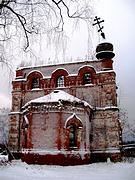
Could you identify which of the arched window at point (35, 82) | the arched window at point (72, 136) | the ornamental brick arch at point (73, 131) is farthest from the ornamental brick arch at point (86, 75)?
the arched window at point (72, 136)

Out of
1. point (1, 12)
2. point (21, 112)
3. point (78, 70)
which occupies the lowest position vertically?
point (21, 112)

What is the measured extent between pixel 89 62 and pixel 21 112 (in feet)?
24.1

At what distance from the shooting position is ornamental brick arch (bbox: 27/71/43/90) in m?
24.1

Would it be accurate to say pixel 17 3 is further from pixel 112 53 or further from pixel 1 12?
pixel 112 53

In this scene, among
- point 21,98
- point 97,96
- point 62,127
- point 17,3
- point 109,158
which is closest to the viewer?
point 17,3

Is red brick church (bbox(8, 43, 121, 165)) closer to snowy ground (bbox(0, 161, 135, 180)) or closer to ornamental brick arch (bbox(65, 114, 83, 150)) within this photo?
ornamental brick arch (bbox(65, 114, 83, 150))

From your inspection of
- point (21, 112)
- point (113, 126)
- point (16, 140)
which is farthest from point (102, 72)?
point (16, 140)

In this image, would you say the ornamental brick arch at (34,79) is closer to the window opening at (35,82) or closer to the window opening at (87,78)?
the window opening at (35,82)

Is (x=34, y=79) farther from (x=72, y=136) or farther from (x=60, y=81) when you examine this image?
(x=72, y=136)

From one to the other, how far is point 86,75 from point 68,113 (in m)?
5.12

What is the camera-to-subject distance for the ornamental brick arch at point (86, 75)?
22688 millimetres

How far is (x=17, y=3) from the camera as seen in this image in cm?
771

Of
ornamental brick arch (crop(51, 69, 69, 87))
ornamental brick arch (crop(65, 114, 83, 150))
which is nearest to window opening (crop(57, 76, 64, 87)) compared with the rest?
ornamental brick arch (crop(51, 69, 69, 87))

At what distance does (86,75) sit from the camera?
23062 mm
